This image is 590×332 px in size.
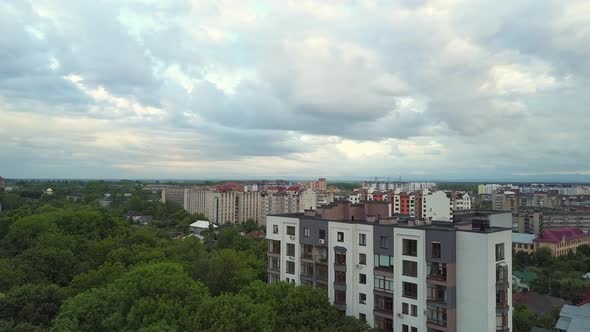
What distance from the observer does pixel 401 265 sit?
2562cm

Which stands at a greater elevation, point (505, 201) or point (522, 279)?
point (505, 201)

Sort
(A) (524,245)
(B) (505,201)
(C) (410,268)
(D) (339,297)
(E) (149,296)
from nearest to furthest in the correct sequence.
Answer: (E) (149,296), (C) (410,268), (D) (339,297), (A) (524,245), (B) (505,201)

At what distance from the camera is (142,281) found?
80.9ft

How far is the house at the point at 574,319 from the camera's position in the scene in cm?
3288

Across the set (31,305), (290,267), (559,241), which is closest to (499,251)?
(290,267)

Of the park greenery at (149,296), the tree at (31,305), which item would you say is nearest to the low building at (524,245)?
the park greenery at (149,296)

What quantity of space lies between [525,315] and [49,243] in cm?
4616

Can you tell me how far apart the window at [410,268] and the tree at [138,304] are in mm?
11910

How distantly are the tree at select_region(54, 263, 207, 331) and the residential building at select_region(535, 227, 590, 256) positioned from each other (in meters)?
71.5

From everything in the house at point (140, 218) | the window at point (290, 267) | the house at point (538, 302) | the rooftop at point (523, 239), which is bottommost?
the house at point (538, 302)

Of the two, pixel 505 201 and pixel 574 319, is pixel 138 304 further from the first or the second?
pixel 505 201

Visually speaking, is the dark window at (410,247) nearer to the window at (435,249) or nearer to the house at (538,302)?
the window at (435,249)

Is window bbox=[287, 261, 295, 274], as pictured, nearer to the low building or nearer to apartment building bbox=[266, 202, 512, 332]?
apartment building bbox=[266, 202, 512, 332]

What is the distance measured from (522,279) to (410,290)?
137ft
